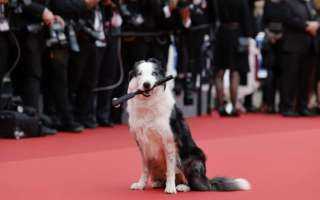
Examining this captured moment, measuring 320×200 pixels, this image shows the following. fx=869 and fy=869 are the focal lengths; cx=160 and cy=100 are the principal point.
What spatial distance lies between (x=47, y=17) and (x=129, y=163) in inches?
107

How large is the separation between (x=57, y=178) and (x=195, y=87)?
23.3 feet

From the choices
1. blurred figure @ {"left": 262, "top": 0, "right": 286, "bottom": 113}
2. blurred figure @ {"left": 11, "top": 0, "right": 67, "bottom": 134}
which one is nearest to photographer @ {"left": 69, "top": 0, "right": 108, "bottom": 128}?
blurred figure @ {"left": 11, "top": 0, "right": 67, "bottom": 134}

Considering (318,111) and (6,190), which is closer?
(6,190)

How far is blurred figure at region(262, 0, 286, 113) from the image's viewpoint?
1444cm

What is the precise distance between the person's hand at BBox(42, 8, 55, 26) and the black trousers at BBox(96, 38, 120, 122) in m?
1.41

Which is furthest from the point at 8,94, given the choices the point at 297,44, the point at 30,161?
the point at 297,44

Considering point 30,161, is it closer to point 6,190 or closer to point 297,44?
point 6,190

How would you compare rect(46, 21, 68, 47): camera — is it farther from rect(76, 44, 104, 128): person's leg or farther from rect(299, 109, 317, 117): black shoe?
rect(299, 109, 317, 117): black shoe

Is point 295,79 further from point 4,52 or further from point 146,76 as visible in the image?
point 146,76

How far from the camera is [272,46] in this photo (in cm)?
1498

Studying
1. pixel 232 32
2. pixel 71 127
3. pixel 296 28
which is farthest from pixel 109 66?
pixel 296 28

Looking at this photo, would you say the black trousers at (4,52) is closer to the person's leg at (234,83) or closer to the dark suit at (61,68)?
the dark suit at (61,68)

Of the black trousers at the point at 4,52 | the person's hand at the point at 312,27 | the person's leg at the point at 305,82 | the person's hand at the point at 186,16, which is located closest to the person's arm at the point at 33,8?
the black trousers at the point at 4,52

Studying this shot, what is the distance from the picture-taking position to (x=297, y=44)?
1454 centimetres
